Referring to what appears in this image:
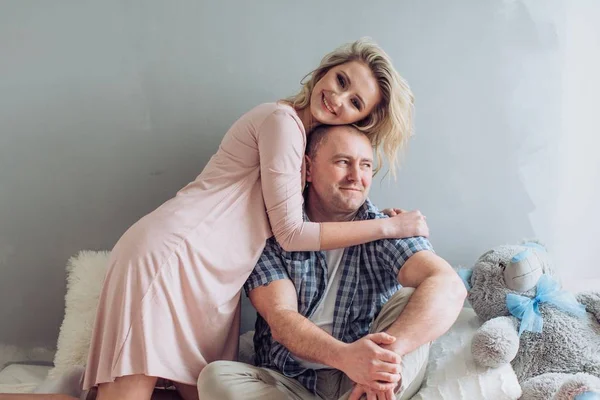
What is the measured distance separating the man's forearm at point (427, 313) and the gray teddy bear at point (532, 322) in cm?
14

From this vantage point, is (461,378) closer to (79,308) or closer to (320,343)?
(320,343)

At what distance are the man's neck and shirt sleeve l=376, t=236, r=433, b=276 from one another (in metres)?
0.14

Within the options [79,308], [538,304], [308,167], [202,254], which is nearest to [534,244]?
[538,304]

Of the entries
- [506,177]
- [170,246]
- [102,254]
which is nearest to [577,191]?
[506,177]

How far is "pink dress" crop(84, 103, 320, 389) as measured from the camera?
1505mm

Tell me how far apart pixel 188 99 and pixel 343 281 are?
760 millimetres

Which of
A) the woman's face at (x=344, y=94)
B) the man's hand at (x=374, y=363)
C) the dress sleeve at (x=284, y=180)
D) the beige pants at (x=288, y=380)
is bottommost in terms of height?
the beige pants at (x=288, y=380)

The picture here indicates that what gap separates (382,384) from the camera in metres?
1.39

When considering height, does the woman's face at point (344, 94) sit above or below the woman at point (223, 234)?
above

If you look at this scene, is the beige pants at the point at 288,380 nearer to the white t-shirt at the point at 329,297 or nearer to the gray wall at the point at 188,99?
the white t-shirt at the point at 329,297

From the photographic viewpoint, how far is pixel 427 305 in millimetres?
1490

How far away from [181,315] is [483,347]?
784mm

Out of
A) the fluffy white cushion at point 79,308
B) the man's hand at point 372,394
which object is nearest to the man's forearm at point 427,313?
the man's hand at point 372,394

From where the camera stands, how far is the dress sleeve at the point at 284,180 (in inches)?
62.1
